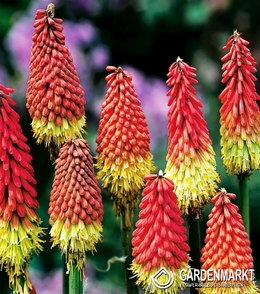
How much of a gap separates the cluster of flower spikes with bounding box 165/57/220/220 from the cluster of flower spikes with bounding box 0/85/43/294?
33 centimetres

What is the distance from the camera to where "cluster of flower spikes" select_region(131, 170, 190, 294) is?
1.72 m

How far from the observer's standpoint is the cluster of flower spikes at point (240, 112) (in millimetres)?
1924

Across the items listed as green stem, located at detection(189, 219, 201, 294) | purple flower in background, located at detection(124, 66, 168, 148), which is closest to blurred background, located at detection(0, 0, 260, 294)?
purple flower in background, located at detection(124, 66, 168, 148)

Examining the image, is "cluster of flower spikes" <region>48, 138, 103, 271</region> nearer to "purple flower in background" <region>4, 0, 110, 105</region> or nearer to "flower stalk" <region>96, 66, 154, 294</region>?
"flower stalk" <region>96, 66, 154, 294</region>

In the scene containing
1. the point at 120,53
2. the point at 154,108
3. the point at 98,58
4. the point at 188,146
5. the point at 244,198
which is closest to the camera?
the point at 188,146

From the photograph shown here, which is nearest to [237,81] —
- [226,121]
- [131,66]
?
[226,121]

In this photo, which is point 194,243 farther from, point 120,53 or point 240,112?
point 120,53

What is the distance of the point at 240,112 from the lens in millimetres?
1935

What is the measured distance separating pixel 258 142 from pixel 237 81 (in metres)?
0.16

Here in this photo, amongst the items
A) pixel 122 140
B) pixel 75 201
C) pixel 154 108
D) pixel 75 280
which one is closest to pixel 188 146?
pixel 122 140

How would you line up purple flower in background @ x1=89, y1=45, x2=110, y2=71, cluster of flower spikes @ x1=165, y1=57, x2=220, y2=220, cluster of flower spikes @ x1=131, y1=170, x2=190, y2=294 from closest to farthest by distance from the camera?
cluster of flower spikes @ x1=131, y1=170, x2=190, y2=294
cluster of flower spikes @ x1=165, y1=57, x2=220, y2=220
purple flower in background @ x1=89, y1=45, x2=110, y2=71

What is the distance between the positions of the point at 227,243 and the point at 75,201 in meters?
0.34

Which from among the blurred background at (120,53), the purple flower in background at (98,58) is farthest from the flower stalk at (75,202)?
the purple flower in background at (98,58)

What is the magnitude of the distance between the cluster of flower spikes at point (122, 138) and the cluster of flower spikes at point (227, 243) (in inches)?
9.5
